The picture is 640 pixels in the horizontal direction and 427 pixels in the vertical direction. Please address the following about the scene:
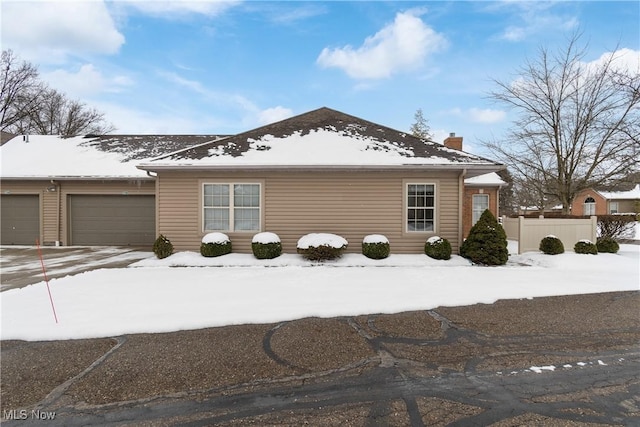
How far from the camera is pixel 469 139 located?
1825 centimetres

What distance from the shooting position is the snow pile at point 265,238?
957 centimetres

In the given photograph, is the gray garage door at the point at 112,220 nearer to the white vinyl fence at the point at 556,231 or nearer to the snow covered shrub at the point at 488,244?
the snow covered shrub at the point at 488,244

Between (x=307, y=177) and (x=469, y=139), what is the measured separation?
490 inches

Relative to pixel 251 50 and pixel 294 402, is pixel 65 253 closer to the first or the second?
pixel 251 50

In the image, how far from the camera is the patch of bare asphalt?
102 inches

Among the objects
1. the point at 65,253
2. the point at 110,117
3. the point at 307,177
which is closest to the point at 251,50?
the point at 307,177

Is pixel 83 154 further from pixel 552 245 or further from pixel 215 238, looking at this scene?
pixel 552 245

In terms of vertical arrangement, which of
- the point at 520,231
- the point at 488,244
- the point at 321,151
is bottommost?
the point at 488,244

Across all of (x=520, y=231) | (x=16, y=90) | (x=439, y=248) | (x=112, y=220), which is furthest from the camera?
(x=16, y=90)

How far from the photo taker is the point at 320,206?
10320mm

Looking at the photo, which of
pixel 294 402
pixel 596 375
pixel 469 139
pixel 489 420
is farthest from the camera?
pixel 469 139

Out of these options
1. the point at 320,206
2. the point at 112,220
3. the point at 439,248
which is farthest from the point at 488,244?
the point at 112,220

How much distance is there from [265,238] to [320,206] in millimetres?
2064

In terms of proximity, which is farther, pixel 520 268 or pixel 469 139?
pixel 469 139
